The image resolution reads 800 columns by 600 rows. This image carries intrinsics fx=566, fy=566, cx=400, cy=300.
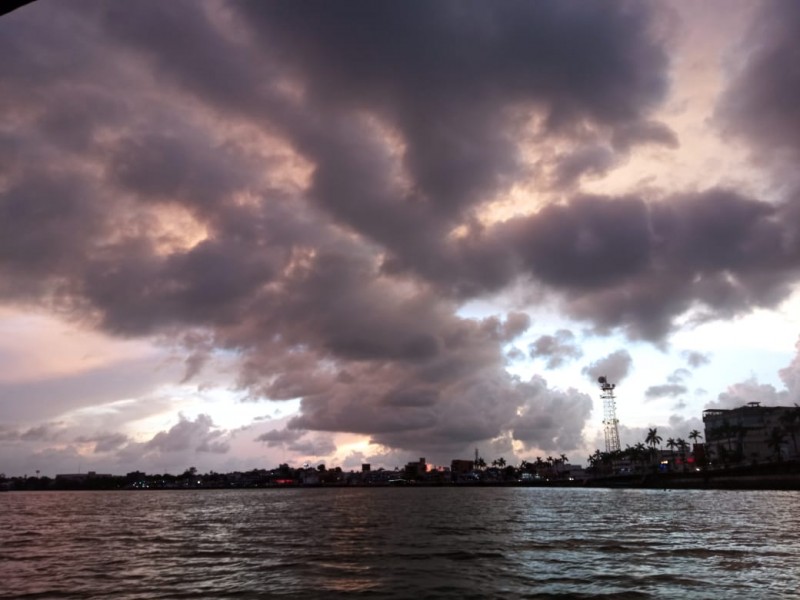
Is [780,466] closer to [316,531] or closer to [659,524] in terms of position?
[659,524]

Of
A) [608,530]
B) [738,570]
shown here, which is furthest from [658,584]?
[608,530]

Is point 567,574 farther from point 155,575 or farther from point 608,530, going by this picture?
point 608,530

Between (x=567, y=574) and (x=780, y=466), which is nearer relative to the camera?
(x=567, y=574)

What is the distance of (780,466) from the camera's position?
191000 mm

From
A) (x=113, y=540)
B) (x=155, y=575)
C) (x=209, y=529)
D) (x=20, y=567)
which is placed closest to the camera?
(x=155, y=575)

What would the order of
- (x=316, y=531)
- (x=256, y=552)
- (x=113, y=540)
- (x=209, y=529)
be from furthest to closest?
(x=209, y=529) < (x=316, y=531) < (x=113, y=540) < (x=256, y=552)

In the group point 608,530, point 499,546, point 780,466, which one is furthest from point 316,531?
point 780,466

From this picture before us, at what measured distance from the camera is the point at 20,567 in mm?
41469

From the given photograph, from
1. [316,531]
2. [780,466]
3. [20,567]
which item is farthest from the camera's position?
[780,466]

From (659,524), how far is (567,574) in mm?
44130

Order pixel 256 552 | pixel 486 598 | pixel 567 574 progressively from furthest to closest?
1. pixel 256 552
2. pixel 567 574
3. pixel 486 598

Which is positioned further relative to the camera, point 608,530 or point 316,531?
point 316,531

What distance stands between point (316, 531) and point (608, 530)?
34.2 m

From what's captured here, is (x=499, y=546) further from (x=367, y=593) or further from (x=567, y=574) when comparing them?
(x=367, y=593)
